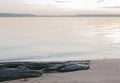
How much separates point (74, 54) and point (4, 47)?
2019mm

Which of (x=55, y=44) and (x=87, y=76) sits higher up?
(x=87, y=76)

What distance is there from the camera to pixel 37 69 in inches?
299

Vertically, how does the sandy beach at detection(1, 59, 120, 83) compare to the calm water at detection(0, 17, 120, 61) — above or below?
above

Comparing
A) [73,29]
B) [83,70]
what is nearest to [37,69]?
[83,70]

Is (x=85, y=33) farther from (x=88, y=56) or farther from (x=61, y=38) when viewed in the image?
(x=88, y=56)

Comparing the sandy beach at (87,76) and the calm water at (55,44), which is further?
the calm water at (55,44)

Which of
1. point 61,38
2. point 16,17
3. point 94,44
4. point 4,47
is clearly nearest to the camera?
point 4,47

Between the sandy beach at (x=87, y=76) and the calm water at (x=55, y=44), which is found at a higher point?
the sandy beach at (x=87, y=76)

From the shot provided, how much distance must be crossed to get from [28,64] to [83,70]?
1129 millimetres

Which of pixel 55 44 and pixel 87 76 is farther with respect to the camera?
pixel 55 44

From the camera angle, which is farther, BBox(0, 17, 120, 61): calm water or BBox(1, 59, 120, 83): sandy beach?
BBox(0, 17, 120, 61): calm water

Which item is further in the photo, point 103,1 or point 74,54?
point 103,1

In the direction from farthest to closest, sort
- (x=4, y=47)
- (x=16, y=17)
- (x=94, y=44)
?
(x=16, y=17)
(x=94, y=44)
(x=4, y=47)

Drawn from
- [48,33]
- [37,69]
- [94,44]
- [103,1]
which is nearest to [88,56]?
[94,44]
